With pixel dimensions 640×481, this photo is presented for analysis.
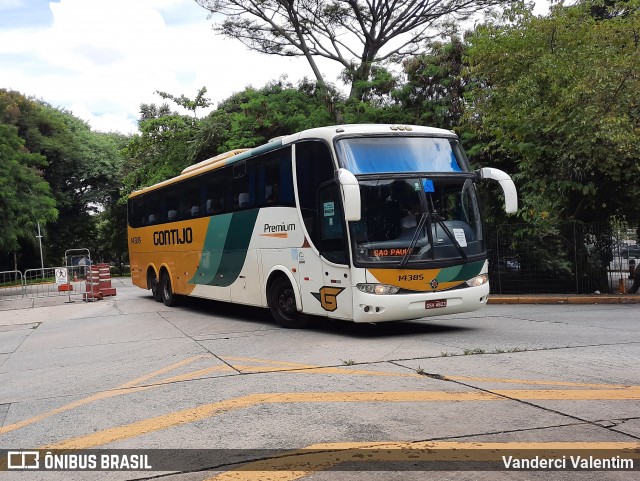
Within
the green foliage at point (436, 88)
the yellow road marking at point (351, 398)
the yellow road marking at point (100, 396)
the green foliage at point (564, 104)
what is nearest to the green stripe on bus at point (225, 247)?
the yellow road marking at point (100, 396)

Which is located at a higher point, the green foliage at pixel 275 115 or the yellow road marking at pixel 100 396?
the green foliage at pixel 275 115

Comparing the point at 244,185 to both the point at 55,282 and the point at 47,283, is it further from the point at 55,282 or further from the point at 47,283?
the point at 47,283

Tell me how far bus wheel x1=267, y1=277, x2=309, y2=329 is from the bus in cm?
2

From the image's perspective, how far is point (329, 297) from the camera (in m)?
10.4

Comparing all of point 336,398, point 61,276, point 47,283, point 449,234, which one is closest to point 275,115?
point 61,276

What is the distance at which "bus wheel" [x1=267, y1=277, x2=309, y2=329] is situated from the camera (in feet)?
38.5

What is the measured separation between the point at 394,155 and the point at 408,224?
1186mm

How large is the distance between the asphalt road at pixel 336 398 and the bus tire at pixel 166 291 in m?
6.27

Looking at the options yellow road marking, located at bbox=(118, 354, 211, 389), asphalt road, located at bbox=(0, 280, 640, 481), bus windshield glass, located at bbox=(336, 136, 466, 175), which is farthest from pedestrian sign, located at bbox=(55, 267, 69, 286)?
bus windshield glass, located at bbox=(336, 136, 466, 175)

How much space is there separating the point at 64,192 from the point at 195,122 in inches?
1033

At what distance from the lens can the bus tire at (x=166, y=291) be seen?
1797 cm

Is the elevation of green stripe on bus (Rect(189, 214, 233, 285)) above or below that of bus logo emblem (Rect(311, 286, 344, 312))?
above

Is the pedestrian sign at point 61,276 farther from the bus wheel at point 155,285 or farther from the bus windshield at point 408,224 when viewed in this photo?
the bus windshield at point 408,224

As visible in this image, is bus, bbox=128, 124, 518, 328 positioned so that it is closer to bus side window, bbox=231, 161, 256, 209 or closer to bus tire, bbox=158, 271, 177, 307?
bus side window, bbox=231, 161, 256, 209
